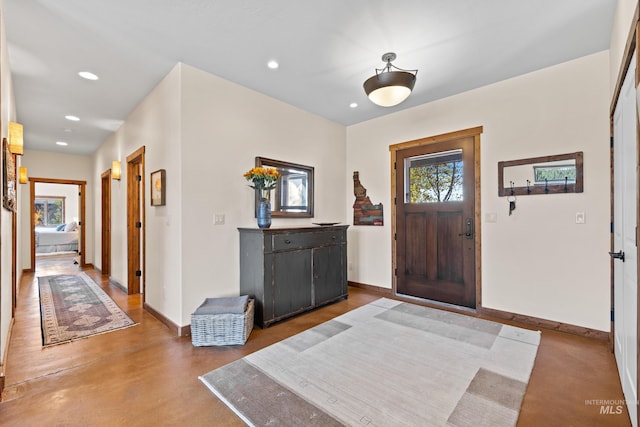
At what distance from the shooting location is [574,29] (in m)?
2.45

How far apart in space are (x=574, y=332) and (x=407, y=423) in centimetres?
238

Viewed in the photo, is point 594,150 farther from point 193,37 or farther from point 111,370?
point 111,370

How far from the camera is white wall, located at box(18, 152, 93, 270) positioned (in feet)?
20.6

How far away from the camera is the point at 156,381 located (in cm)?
210

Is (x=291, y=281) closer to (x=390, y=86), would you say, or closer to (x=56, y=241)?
(x=390, y=86)

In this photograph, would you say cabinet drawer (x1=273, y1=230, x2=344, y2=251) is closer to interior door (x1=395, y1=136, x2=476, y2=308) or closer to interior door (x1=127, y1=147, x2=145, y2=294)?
interior door (x1=395, y1=136, x2=476, y2=308)

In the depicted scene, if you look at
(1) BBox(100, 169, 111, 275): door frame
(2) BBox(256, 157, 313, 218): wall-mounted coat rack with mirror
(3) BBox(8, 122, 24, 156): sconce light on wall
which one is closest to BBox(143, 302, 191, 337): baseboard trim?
(2) BBox(256, 157, 313, 218): wall-mounted coat rack with mirror

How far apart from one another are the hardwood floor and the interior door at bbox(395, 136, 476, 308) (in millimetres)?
1126

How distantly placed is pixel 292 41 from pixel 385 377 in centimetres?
286

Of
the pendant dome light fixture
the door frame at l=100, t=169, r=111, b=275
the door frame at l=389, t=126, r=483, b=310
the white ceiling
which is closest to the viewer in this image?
the white ceiling

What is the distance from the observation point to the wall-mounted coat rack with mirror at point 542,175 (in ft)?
9.58

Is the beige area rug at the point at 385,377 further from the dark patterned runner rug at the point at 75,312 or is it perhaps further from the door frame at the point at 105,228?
the door frame at the point at 105,228

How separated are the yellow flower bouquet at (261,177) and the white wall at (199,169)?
0.22 metres

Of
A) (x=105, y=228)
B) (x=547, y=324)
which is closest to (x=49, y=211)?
(x=105, y=228)
